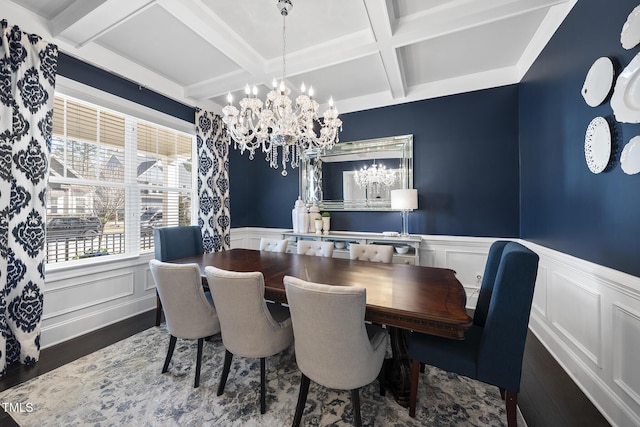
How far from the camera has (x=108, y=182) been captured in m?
2.95

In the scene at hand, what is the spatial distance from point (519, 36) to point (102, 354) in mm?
4958

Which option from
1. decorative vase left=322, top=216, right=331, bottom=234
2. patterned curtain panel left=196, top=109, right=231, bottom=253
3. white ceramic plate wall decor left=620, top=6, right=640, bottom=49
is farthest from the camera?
decorative vase left=322, top=216, right=331, bottom=234

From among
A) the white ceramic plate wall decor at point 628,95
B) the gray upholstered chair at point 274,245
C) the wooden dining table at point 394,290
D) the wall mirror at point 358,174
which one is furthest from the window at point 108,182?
the white ceramic plate wall decor at point 628,95

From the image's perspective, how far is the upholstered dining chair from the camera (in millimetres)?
2873

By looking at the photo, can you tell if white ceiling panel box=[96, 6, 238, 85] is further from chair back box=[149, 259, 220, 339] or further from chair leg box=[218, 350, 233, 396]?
chair leg box=[218, 350, 233, 396]

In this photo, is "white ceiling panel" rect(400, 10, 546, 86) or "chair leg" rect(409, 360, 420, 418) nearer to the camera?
"chair leg" rect(409, 360, 420, 418)

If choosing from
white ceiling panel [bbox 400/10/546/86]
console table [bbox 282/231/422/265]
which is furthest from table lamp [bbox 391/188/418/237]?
white ceiling panel [bbox 400/10/546/86]

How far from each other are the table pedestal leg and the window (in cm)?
327

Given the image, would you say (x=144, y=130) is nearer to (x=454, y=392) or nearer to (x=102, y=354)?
(x=102, y=354)

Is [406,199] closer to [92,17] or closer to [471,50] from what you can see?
[471,50]

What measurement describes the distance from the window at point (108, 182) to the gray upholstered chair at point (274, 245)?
155 cm

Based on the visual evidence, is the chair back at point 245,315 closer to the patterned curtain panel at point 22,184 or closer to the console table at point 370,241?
the patterned curtain panel at point 22,184

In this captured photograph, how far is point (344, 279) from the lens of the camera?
187 centimetres

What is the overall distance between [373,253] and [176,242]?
2.38 metres
